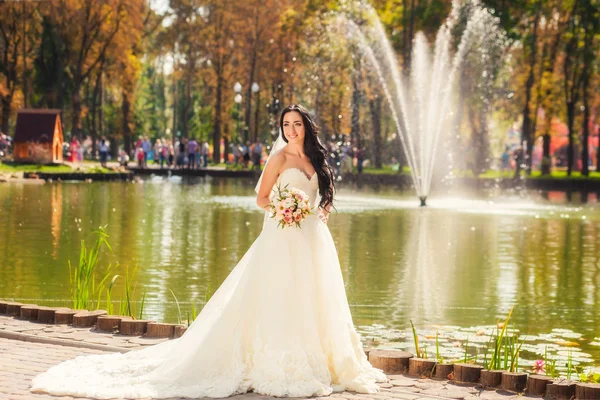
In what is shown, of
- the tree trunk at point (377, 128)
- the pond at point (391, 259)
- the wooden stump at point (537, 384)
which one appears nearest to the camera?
the wooden stump at point (537, 384)

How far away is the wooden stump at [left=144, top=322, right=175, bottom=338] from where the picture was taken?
10211 millimetres

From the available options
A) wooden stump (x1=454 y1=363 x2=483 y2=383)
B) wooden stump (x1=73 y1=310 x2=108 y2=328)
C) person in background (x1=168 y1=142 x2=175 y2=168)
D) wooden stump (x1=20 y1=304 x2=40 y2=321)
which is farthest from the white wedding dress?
person in background (x1=168 y1=142 x2=175 y2=168)

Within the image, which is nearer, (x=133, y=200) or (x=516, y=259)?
(x=516, y=259)

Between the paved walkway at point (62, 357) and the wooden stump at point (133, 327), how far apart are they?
17 cm

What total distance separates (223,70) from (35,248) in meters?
52.8

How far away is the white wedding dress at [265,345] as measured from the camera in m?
8.05

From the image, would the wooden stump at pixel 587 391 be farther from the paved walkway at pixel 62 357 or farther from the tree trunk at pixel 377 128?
the tree trunk at pixel 377 128

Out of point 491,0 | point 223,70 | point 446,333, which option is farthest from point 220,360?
point 223,70

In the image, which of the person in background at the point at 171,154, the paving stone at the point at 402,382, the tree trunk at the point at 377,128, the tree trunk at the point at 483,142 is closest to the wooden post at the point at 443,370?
the paving stone at the point at 402,382

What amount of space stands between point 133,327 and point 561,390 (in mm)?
4017

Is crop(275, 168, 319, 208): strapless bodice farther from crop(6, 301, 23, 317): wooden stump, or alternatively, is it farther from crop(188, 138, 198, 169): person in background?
crop(188, 138, 198, 169): person in background

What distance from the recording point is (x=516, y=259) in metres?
20.4

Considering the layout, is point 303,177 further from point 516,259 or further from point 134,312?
point 516,259

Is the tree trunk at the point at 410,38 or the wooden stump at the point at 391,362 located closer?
the wooden stump at the point at 391,362
